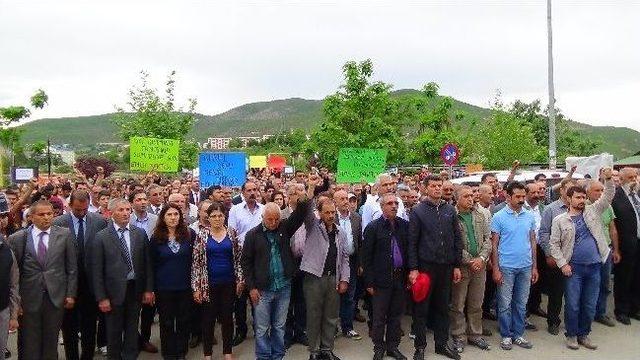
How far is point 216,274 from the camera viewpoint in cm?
620

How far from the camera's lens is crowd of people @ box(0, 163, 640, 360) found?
5.81 meters

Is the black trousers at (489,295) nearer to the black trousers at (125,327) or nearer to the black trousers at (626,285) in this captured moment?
the black trousers at (626,285)

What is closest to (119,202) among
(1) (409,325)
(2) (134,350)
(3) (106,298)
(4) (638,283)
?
(3) (106,298)

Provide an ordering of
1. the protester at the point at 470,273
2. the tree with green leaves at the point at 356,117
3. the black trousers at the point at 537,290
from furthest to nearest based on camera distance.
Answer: the tree with green leaves at the point at 356,117 → the black trousers at the point at 537,290 → the protester at the point at 470,273

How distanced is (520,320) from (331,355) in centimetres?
245

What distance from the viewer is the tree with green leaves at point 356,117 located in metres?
21.6

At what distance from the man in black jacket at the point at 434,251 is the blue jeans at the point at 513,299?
2.58 ft

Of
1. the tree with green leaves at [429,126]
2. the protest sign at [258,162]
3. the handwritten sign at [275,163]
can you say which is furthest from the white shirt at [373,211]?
the protest sign at [258,162]

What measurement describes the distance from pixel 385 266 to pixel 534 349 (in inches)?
87.1

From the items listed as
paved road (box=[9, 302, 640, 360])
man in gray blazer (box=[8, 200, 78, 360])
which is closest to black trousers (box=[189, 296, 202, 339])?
paved road (box=[9, 302, 640, 360])

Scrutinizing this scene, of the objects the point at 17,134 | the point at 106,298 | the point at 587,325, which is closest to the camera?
the point at 106,298

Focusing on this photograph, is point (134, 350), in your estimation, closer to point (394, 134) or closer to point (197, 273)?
point (197, 273)

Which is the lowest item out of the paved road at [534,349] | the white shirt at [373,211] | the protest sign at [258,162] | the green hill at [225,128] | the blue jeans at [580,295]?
the paved road at [534,349]

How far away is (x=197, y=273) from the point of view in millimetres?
6156
